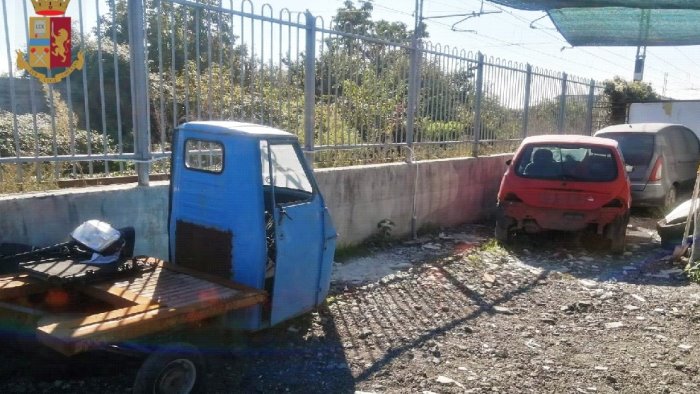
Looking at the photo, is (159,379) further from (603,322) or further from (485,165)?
(485,165)

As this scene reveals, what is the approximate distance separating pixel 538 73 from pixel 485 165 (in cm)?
261

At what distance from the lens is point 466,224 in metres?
9.05

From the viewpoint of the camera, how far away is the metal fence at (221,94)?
4285 mm

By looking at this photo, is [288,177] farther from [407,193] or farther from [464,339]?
[407,193]

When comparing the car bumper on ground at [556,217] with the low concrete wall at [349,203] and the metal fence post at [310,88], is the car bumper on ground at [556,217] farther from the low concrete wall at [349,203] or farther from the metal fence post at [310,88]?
the metal fence post at [310,88]

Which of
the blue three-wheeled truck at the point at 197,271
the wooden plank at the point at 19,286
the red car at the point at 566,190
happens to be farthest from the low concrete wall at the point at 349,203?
the red car at the point at 566,190

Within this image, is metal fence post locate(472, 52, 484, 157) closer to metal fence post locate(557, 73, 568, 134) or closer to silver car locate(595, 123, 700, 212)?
silver car locate(595, 123, 700, 212)

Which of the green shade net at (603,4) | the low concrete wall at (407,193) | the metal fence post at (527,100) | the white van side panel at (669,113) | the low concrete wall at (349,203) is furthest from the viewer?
the white van side panel at (669,113)

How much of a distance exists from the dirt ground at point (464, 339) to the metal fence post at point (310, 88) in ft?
4.55

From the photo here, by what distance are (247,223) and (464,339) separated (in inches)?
77.0

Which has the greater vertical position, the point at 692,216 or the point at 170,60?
the point at 170,60

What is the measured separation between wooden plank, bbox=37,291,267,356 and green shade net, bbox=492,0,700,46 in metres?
Answer: 10.4

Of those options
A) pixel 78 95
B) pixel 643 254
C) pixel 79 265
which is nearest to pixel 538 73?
pixel 643 254

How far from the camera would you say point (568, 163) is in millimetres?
7191
